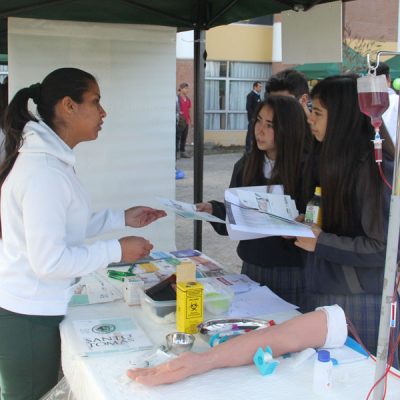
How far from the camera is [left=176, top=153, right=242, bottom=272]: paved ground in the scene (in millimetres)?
5324

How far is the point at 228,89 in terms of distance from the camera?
1574cm

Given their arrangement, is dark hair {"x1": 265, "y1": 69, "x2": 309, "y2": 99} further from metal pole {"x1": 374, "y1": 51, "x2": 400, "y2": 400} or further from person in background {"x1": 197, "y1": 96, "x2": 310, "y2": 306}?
metal pole {"x1": 374, "y1": 51, "x2": 400, "y2": 400}

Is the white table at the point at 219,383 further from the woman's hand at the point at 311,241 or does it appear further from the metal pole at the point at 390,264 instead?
the woman's hand at the point at 311,241

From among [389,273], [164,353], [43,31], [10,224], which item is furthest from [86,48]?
[389,273]

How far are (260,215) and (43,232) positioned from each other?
28.6 inches

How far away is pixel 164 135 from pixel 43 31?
1096 mm

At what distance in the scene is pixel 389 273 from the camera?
1.07 metres

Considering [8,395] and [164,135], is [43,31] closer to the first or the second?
[164,135]

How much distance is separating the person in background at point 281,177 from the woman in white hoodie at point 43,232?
0.79m

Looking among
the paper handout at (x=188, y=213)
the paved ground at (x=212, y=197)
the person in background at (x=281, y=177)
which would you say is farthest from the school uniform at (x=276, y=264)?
the paved ground at (x=212, y=197)

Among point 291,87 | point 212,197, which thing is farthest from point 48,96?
point 212,197

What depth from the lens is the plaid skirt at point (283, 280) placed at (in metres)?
2.36

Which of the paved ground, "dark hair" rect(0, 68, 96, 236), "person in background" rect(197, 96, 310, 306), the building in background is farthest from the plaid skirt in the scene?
the building in background

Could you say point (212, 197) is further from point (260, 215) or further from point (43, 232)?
point (43, 232)
